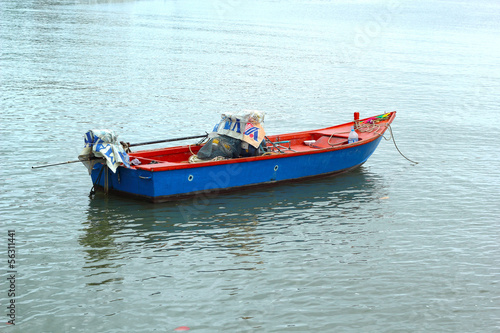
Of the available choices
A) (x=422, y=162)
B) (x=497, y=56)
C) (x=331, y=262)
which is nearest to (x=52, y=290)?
(x=331, y=262)

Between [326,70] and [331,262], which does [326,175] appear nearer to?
[331,262]

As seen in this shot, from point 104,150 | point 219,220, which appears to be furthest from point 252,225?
point 104,150

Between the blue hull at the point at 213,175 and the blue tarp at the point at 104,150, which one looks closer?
the blue tarp at the point at 104,150

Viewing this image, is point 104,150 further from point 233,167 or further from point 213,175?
point 233,167

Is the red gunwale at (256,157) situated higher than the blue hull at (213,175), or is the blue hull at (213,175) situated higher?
the red gunwale at (256,157)

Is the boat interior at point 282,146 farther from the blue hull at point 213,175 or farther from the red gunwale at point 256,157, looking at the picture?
the blue hull at point 213,175

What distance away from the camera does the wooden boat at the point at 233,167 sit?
14.4 m

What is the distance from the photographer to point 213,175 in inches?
594

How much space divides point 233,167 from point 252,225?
6.47 ft

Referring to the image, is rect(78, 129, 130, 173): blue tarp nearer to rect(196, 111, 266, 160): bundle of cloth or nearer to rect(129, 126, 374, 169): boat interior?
rect(129, 126, 374, 169): boat interior

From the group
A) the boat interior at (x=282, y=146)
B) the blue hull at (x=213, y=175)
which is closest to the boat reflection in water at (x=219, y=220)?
the blue hull at (x=213, y=175)

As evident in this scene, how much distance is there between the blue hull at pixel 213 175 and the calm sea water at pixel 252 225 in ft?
1.08

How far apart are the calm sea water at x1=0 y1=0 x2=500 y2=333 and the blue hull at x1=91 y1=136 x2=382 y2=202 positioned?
0.33 meters

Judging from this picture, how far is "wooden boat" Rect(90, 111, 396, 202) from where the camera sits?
47.3 ft
